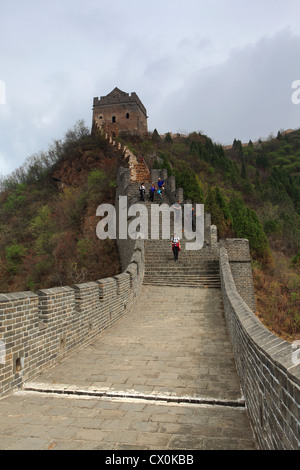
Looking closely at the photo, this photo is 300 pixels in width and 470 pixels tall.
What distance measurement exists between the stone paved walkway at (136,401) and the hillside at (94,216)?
9.78 metres

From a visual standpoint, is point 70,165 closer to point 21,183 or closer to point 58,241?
point 21,183

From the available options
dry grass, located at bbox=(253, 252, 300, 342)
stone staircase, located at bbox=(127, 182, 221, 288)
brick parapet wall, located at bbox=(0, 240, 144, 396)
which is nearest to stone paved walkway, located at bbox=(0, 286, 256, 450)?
brick parapet wall, located at bbox=(0, 240, 144, 396)

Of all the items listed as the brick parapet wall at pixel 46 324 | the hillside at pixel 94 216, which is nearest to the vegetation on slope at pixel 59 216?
the hillside at pixel 94 216

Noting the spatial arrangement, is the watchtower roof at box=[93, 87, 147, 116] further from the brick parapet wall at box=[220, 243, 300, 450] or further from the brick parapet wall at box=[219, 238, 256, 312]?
the brick parapet wall at box=[220, 243, 300, 450]

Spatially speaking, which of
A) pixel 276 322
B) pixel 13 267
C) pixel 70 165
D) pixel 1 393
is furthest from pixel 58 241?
pixel 1 393

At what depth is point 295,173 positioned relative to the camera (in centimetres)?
6394

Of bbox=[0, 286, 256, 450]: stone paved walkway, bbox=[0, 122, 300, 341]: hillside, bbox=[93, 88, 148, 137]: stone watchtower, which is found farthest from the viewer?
bbox=[93, 88, 148, 137]: stone watchtower

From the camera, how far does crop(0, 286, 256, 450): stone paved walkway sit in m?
3.12

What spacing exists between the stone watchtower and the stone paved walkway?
1372 inches

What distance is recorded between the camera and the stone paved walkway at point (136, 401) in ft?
10.2

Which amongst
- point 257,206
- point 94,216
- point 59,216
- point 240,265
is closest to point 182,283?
point 240,265

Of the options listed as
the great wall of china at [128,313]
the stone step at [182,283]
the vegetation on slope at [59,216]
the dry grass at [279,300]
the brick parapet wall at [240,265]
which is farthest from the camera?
the vegetation on slope at [59,216]

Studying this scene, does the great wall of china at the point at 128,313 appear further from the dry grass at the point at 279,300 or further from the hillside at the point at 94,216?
the hillside at the point at 94,216

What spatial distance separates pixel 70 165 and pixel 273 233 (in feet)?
62.2
